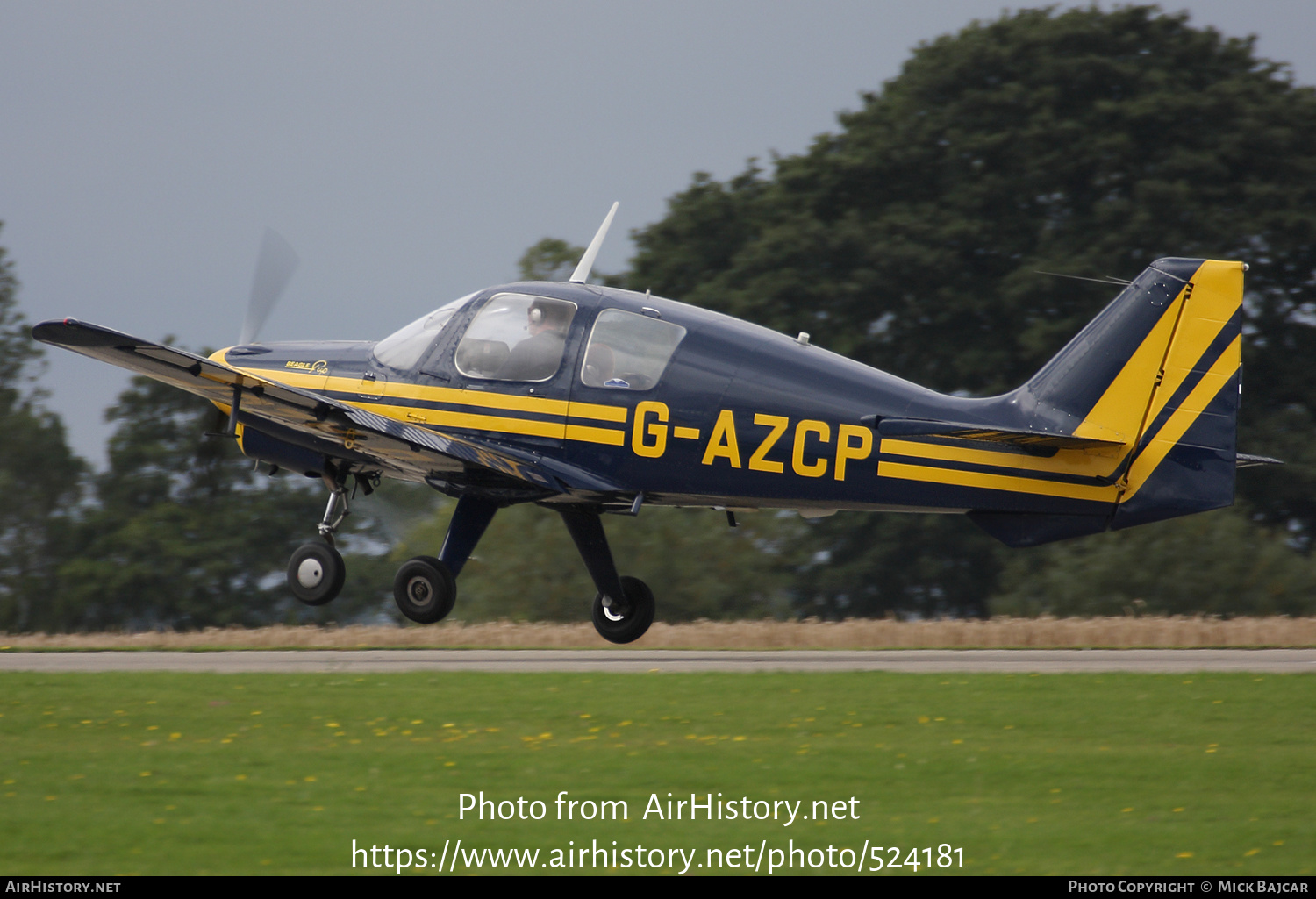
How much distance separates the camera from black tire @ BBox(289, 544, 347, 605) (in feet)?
44.2

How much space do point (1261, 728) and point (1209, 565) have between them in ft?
51.8

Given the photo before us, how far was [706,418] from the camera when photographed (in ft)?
41.4

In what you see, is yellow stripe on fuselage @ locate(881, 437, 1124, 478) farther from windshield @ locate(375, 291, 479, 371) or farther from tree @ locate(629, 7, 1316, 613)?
tree @ locate(629, 7, 1316, 613)

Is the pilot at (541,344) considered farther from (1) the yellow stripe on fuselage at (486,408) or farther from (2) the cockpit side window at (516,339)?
(1) the yellow stripe on fuselage at (486,408)

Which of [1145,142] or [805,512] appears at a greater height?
[1145,142]

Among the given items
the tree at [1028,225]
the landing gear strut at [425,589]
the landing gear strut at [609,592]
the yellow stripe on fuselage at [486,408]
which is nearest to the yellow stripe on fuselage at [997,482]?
the yellow stripe on fuselage at [486,408]

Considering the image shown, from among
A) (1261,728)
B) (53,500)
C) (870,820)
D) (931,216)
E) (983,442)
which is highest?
(931,216)

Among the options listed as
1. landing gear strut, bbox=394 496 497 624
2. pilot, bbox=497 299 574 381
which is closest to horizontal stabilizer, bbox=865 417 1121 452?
pilot, bbox=497 299 574 381

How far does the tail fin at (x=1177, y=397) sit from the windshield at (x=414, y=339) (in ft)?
20.4

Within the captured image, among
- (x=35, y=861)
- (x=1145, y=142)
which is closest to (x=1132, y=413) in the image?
(x=35, y=861)

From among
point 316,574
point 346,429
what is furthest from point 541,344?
point 316,574

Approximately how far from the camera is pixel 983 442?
12.1 meters

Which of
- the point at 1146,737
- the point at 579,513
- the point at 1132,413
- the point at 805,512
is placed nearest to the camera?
the point at 1146,737
